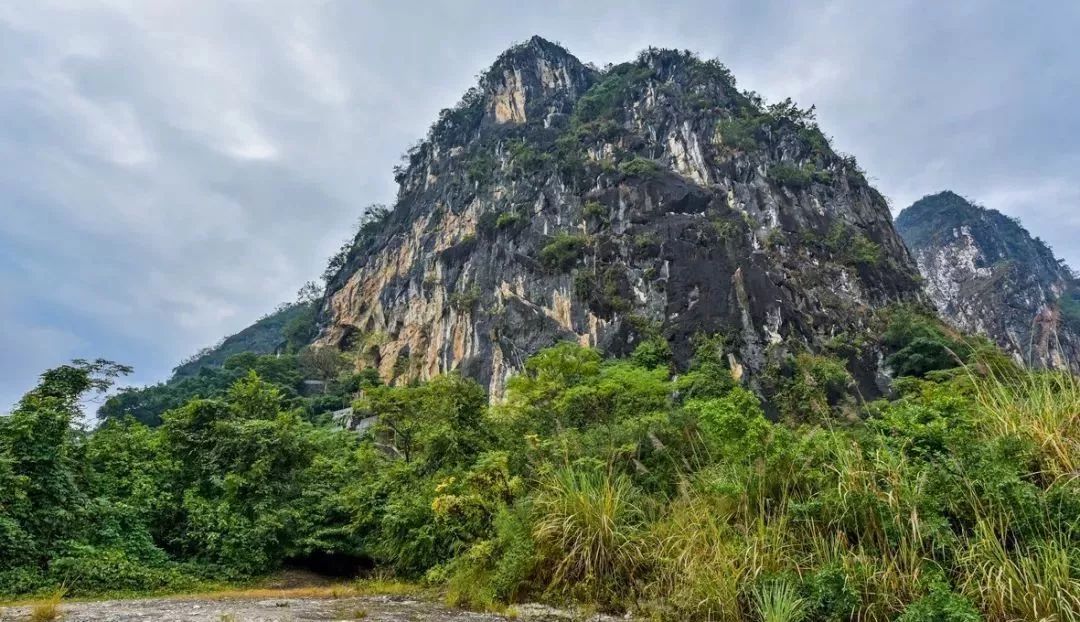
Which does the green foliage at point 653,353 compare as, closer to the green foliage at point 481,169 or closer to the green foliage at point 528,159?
the green foliage at point 528,159

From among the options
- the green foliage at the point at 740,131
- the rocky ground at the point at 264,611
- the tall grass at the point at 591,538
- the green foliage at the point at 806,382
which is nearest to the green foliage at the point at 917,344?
the green foliage at the point at 806,382

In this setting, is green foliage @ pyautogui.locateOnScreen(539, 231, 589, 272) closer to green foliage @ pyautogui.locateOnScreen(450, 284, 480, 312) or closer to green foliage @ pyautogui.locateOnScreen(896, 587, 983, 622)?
green foliage @ pyautogui.locateOnScreen(450, 284, 480, 312)

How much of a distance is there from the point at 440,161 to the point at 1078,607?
6858 centimetres

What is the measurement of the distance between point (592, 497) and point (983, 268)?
92997mm

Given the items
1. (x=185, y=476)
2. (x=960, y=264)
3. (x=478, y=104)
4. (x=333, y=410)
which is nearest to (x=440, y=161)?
(x=478, y=104)

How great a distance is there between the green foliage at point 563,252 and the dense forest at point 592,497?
25.3 meters

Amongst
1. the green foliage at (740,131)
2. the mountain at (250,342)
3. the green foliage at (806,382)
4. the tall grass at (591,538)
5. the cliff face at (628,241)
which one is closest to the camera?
the tall grass at (591,538)

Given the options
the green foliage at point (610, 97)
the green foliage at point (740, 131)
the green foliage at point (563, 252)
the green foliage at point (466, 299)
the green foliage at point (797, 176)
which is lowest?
the green foliage at point (466, 299)

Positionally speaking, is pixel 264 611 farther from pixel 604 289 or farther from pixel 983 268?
pixel 983 268

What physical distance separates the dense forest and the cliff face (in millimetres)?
20507

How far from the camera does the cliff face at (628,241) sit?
124ft

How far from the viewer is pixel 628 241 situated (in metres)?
42.5

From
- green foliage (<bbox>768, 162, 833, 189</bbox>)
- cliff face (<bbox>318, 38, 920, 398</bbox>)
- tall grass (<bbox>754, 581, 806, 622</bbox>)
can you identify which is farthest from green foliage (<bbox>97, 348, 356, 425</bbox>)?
tall grass (<bbox>754, 581, 806, 622</bbox>)

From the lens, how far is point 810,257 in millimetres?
41938
